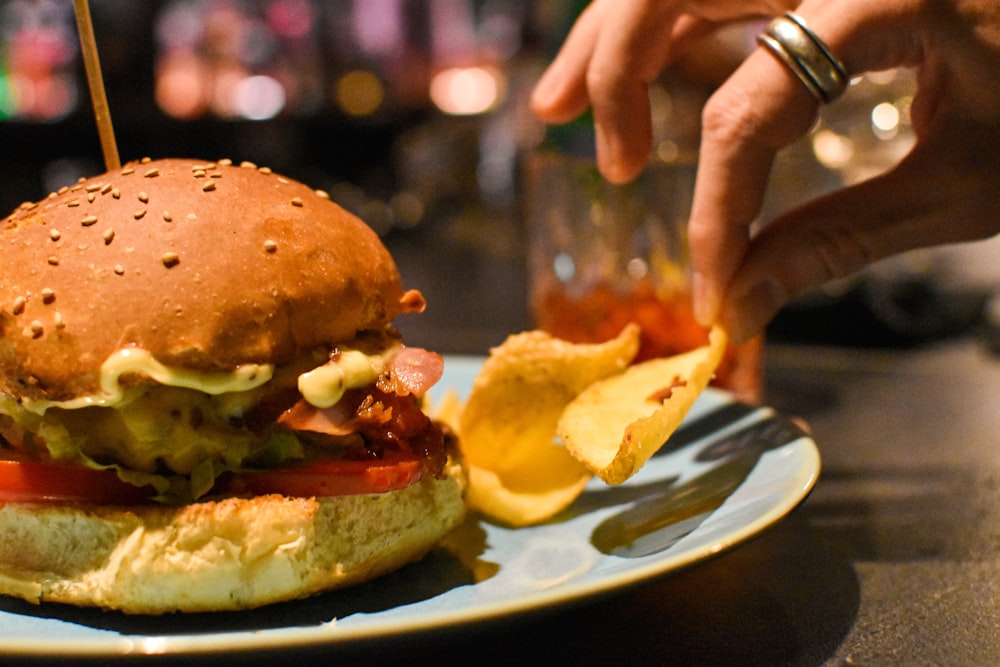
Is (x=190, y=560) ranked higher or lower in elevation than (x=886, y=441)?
higher

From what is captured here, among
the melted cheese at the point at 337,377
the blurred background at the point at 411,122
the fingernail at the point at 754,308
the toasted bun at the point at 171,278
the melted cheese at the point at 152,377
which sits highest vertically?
the toasted bun at the point at 171,278

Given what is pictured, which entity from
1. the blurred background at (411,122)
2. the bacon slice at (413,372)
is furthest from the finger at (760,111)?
the blurred background at (411,122)

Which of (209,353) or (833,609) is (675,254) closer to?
(833,609)

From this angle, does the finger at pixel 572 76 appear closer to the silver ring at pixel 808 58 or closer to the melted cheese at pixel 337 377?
the silver ring at pixel 808 58

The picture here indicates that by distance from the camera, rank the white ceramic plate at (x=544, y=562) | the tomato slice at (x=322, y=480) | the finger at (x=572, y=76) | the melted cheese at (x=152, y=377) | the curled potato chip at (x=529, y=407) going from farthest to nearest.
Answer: the finger at (x=572, y=76)
the curled potato chip at (x=529, y=407)
the tomato slice at (x=322, y=480)
the melted cheese at (x=152, y=377)
the white ceramic plate at (x=544, y=562)

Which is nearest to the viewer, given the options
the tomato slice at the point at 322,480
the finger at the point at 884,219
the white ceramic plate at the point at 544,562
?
the white ceramic plate at the point at 544,562

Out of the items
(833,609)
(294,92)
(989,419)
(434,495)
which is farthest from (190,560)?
(294,92)

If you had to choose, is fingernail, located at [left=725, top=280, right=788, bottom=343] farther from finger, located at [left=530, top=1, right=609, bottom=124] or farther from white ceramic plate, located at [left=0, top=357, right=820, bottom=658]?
finger, located at [left=530, top=1, right=609, bottom=124]
